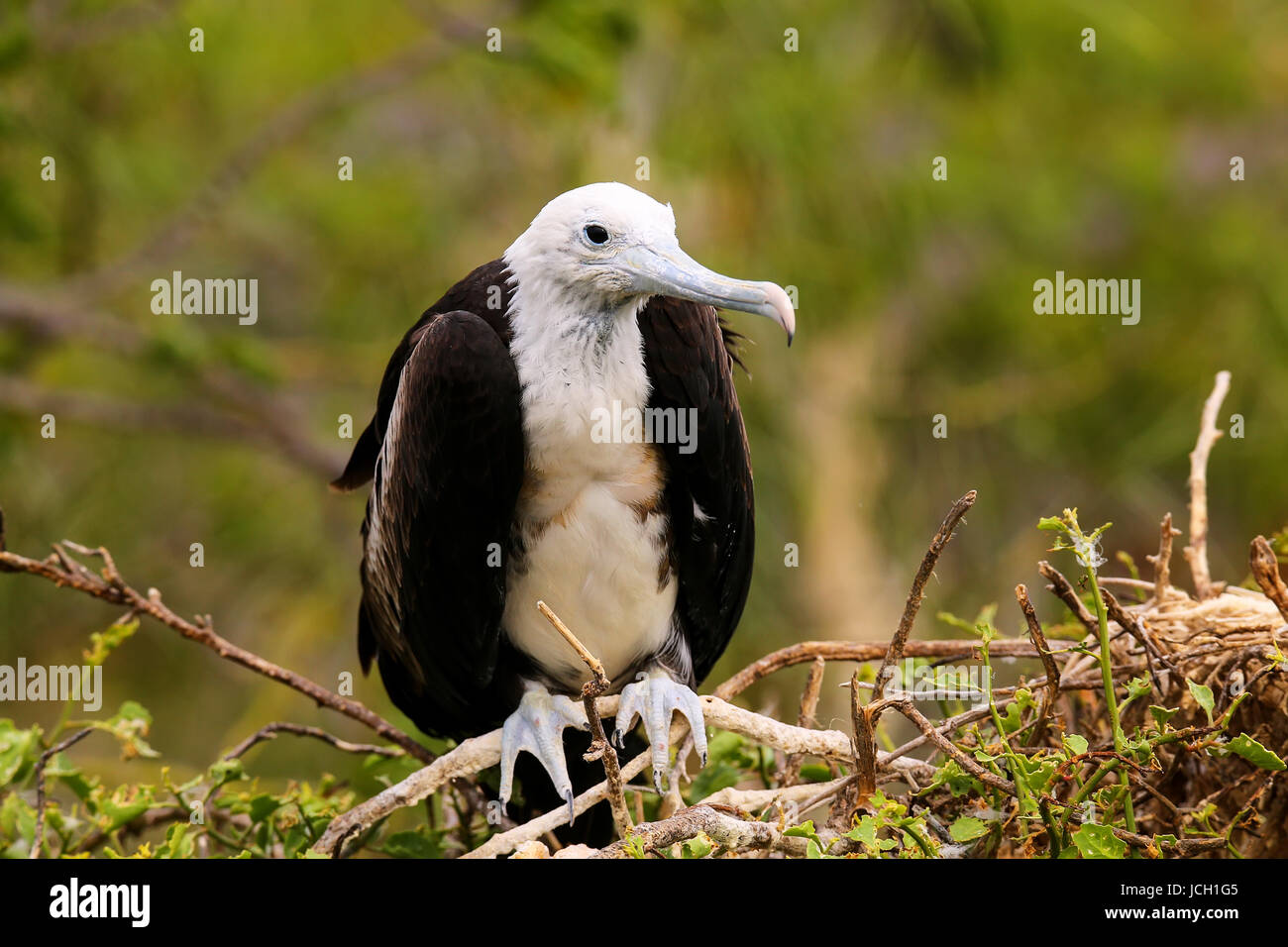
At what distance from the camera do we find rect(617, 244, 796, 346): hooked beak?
9.56 ft

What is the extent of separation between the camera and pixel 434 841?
3.29 meters

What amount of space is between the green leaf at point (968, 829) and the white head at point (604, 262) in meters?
1.11

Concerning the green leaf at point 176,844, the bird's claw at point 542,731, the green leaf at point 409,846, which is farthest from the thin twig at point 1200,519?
the green leaf at point 176,844

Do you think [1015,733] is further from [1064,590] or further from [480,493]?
[480,493]

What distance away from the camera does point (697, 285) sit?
304 cm

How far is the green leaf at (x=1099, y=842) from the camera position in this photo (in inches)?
96.4

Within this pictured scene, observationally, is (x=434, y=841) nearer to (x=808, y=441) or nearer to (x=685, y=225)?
(x=685, y=225)

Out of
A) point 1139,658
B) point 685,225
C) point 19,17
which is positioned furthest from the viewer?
point 685,225

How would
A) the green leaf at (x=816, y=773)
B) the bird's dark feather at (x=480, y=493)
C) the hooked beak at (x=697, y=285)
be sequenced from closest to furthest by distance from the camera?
the hooked beak at (x=697, y=285), the bird's dark feather at (x=480, y=493), the green leaf at (x=816, y=773)

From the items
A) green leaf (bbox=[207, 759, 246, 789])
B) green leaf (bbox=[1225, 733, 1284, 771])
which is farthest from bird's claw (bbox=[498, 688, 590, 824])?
green leaf (bbox=[1225, 733, 1284, 771])

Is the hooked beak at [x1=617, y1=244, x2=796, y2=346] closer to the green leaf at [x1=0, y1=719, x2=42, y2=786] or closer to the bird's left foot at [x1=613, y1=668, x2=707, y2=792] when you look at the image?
the bird's left foot at [x1=613, y1=668, x2=707, y2=792]

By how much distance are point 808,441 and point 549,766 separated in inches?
316

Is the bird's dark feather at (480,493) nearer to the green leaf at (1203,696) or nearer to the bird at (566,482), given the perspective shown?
the bird at (566,482)
